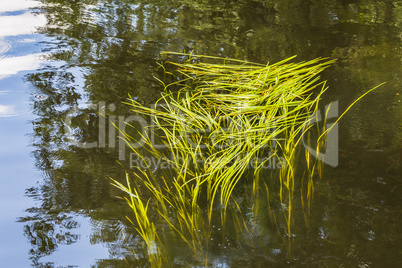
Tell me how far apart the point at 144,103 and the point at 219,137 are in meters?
0.54

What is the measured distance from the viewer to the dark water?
1598 mm

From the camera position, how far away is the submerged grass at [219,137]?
176cm

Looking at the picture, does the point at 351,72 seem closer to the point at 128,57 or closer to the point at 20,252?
the point at 128,57

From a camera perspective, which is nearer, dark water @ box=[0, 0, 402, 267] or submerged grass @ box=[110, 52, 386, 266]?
dark water @ box=[0, 0, 402, 267]

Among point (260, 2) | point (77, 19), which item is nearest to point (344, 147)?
point (260, 2)

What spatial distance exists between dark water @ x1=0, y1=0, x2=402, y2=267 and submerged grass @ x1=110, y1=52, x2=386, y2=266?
9 cm

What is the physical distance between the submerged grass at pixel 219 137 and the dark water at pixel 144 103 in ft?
0.31

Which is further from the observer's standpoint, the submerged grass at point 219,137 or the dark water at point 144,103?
the submerged grass at point 219,137

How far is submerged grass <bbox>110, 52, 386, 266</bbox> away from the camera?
176 cm

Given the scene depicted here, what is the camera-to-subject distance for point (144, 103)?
92.3 inches

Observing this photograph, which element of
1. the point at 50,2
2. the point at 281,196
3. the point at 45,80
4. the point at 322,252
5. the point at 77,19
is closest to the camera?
the point at 322,252

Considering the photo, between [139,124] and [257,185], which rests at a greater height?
[139,124]

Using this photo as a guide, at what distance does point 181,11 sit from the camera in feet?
10.6

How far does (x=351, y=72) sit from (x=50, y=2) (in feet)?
7.99
